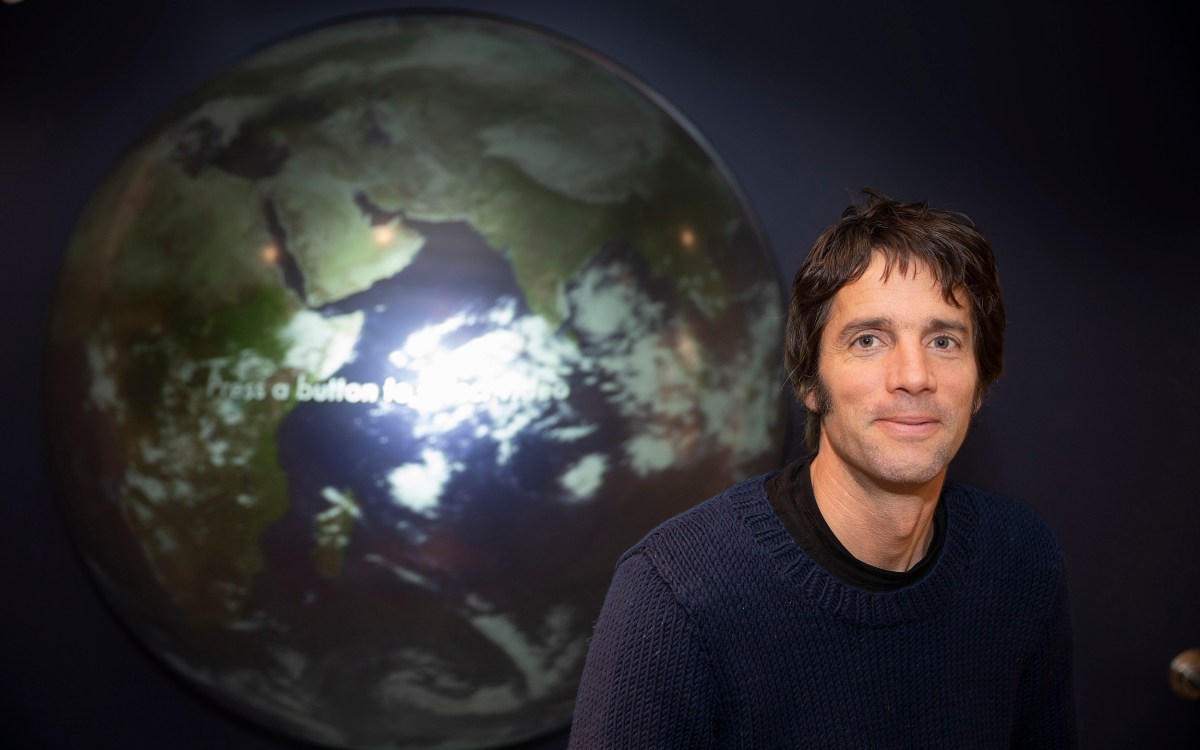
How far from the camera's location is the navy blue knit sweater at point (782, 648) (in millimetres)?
927

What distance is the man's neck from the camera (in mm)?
995

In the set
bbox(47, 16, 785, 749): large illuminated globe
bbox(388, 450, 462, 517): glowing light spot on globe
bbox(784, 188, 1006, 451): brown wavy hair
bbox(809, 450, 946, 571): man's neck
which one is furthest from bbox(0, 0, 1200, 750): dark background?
bbox(809, 450, 946, 571): man's neck

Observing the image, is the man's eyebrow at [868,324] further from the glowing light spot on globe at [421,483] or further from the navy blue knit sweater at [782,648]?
the glowing light spot on globe at [421,483]

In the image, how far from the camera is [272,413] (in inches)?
54.1

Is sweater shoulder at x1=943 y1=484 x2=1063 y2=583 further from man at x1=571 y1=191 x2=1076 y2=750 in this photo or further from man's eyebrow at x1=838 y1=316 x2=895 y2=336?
man's eyebrow at x1=838 y1=316 x2=895 y2=336

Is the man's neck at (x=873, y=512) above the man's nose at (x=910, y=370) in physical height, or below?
below

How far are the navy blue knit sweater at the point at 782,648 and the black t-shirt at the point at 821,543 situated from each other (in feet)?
0.04

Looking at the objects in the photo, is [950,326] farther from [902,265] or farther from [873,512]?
[873,512]

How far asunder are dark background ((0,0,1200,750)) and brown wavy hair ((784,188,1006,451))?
2.04 ft

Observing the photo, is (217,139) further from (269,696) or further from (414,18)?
(269,696)

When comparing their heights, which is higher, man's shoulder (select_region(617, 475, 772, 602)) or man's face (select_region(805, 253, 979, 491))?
man's face (select_region(805, 253, 979, 491))

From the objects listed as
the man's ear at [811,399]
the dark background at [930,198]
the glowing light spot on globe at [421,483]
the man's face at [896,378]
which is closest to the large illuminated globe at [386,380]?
the glowing light spot on globe at [421,483]

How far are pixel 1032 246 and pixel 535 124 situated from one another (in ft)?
3.13

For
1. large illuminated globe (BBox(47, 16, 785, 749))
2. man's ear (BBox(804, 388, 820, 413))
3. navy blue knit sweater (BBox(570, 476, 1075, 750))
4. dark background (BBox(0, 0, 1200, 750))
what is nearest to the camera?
navy blue knit sweater (BBox(570, 476, 1075, 750))
